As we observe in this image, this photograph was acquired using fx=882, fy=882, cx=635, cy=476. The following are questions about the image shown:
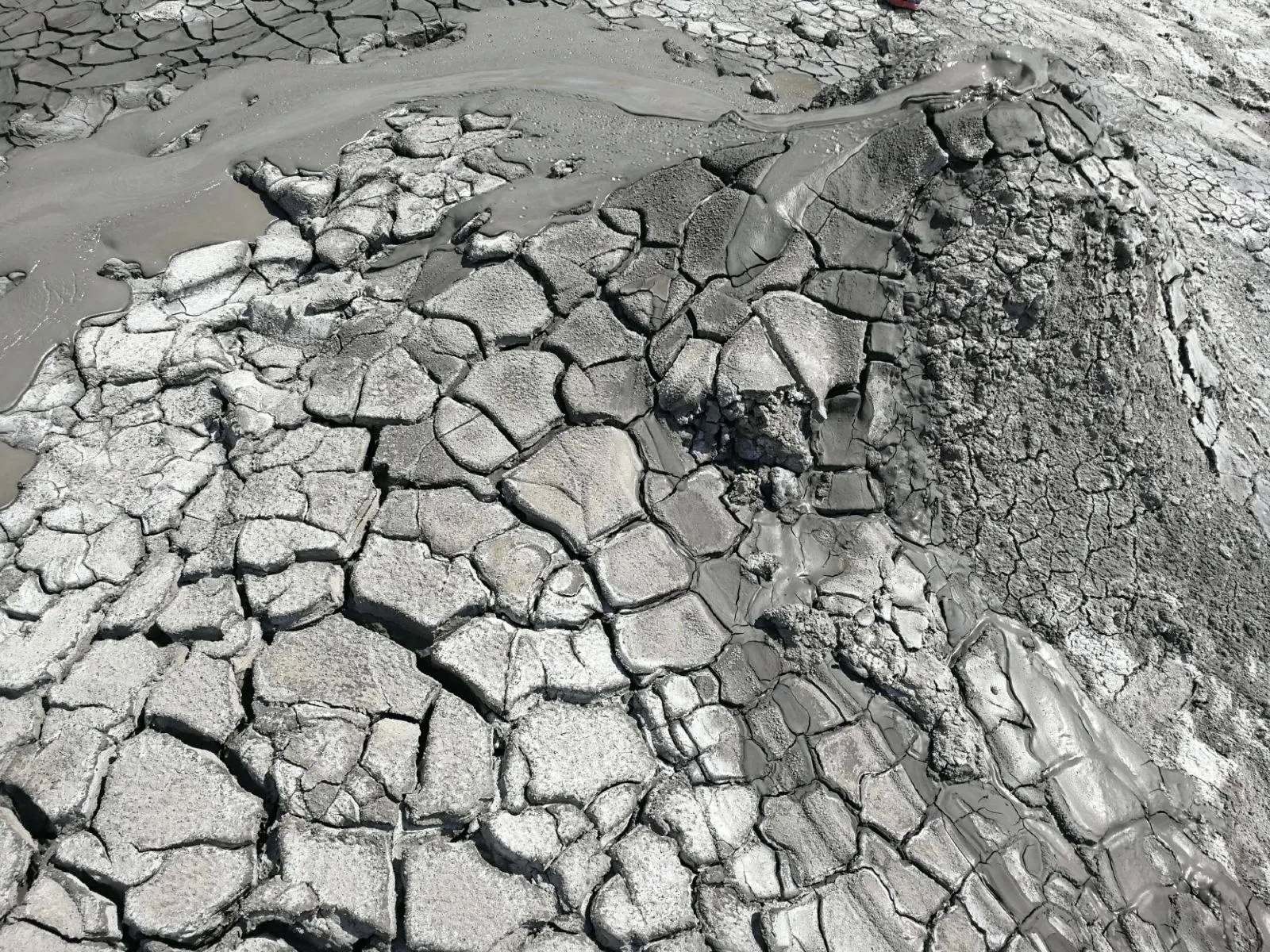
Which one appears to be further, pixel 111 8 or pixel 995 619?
pixel 111 8

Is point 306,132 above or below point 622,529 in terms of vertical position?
above

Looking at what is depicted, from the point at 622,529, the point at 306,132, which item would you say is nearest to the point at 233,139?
the point at 306,132

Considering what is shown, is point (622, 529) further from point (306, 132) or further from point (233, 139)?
point (233, 139)

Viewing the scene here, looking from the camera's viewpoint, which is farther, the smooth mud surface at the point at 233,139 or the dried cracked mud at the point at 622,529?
the smooth mud surface at the point at 233,139

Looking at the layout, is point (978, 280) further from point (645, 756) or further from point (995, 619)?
point (645, 756)

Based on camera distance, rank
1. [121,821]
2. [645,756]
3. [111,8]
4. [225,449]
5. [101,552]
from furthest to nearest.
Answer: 1. [111,8]
2. [225,449]
3. [101,552]
4. [645,756]
5. [121,821]

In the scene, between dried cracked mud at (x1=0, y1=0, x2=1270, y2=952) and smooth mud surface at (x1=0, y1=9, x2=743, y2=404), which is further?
smooth mud surface at (x1=0, y1=9, x2=743, y2=404)

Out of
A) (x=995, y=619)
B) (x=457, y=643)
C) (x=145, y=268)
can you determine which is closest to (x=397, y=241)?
(x=145, y=268)

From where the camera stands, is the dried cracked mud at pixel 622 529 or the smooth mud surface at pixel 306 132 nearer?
the dried cracked mud at pixel 622 529
